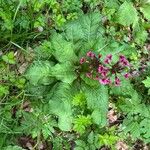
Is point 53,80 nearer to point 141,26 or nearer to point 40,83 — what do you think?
point 40,83

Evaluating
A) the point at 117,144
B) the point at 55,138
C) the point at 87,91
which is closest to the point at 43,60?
the point at 87,91

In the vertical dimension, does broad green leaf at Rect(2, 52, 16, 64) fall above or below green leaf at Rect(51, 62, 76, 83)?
below

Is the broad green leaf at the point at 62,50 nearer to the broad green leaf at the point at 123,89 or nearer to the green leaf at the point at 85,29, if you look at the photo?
the green leaf at the point at 85,29

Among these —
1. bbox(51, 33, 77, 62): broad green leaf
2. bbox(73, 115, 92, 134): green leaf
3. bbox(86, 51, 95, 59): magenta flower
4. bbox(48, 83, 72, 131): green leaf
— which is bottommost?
bbox(73, 115, 92, 134): green leaf

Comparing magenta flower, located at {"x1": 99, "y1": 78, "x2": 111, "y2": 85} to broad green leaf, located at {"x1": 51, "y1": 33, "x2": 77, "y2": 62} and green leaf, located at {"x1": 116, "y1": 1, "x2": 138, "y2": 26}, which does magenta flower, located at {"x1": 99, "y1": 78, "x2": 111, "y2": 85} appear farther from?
green leaf, located at {"x1": 116, "y1": 1, "x2": 138, "y2": 26}

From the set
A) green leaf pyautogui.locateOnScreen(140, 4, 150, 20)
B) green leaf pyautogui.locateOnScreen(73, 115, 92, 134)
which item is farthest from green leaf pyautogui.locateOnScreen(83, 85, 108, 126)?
green leaf pyautogui.locateOnScreen(140, 4, 150, 20)
